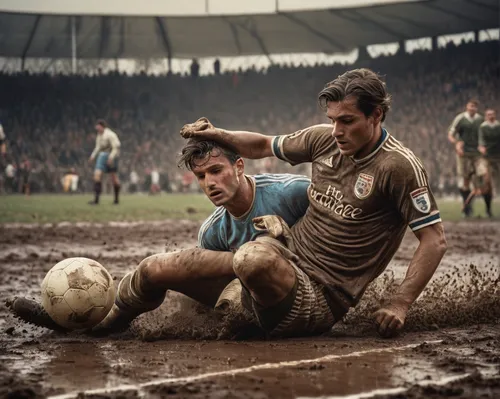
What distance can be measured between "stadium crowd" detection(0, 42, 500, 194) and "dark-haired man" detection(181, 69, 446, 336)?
80.8ft

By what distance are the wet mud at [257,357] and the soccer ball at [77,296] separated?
0.44ft

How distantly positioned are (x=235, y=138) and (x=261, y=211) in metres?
0.49

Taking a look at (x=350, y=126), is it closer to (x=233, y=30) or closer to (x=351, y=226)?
(x=351, y=226)

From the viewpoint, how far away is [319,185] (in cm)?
485

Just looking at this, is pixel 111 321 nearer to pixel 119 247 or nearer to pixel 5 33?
pixel 119 247

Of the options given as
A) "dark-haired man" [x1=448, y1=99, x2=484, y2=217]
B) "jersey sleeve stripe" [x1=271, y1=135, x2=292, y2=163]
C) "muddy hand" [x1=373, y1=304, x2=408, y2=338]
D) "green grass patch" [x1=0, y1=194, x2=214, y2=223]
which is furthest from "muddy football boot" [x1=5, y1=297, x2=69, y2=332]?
"dark-haired man" [x1=448, y1=99, x2=484, y2=217]

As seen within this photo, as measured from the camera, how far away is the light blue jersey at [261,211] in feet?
16.4

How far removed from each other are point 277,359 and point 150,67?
35.3m

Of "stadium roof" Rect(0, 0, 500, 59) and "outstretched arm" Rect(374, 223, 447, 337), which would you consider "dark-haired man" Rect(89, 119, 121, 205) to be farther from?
"outstretched arm" Rect(374, 223, 447, 337)

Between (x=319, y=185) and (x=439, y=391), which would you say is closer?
(x=439, y=391)

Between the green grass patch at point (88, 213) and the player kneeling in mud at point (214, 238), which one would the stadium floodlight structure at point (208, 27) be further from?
the player kneeling in mud at point (214, 238)

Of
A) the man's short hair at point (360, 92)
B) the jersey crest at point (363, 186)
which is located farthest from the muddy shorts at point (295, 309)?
the man's short hair at point (360, 92)

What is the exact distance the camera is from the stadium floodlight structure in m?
32.9

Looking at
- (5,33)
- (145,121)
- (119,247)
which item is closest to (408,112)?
(145,121)
